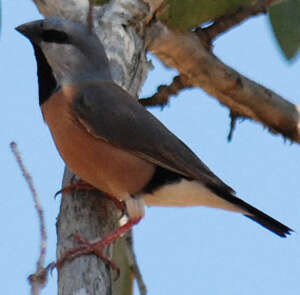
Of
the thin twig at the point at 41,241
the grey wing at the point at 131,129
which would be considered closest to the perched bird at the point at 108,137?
the grey wing at the point at 131,129

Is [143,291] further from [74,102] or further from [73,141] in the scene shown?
[74,102]

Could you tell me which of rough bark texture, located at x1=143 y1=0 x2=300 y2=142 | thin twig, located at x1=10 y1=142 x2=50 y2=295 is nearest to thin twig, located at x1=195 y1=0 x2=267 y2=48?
rough bark texture, located at x1=143 y1=0 x2=300 y2=142

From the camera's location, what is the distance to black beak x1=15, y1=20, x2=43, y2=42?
15.3 ft

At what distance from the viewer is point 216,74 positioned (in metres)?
5.45

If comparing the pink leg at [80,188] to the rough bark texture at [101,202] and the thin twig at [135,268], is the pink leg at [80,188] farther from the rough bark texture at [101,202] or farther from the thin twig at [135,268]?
the thin twig at [135,268]

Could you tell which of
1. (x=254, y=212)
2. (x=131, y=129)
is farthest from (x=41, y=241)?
(x=254, y=212)

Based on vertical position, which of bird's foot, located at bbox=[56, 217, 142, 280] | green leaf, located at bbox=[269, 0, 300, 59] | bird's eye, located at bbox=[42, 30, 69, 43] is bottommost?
bird's foot, located at bbox=[56, 217, 142, 280]

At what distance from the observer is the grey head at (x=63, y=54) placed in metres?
4.63

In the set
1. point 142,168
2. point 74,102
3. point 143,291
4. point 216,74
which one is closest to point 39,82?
point 74,102

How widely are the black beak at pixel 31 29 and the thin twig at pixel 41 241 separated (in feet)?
6.57

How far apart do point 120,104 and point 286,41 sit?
113cm

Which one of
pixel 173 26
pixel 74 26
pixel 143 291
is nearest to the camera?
pixel 143 291

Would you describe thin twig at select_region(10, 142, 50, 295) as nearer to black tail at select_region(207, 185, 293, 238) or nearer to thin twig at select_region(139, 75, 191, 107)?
black tail at select_region(207, 185, 293, 238)

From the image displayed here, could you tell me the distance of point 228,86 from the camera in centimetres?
552
